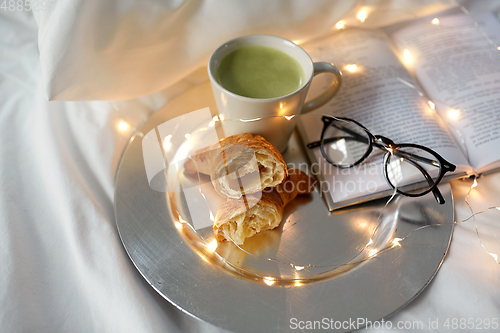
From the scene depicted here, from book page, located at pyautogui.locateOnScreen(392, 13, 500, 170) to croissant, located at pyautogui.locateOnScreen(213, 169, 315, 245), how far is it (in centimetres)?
40

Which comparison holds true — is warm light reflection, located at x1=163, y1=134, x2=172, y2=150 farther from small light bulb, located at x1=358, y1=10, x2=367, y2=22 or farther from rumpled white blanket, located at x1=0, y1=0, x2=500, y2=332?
small light bulb, located at x1=358, y1=10, x2=367, y2=22

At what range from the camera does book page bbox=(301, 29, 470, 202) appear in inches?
24.6

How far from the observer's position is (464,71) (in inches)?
29.3

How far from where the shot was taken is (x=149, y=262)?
0.52m

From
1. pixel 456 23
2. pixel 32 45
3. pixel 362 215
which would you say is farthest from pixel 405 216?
pixel 32 45

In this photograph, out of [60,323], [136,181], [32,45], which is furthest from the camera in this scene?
[32,45]

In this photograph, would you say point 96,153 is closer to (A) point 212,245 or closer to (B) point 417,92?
(A) point 212,245

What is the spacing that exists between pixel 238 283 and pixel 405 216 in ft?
1.03

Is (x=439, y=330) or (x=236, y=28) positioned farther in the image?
(x=236, y=28)

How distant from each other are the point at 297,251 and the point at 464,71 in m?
0.56

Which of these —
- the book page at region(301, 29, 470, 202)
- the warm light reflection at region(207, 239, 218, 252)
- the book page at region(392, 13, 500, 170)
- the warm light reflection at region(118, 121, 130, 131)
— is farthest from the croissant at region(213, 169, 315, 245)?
the book page at region(392, 13, 500, 170)

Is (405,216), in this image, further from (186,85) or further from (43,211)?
(43,211)

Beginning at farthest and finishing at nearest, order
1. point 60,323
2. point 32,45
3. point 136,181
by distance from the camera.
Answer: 1. point 32,45
2. point 136,181
3. point 60,323

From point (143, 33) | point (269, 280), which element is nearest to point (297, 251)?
point (269, 280)
